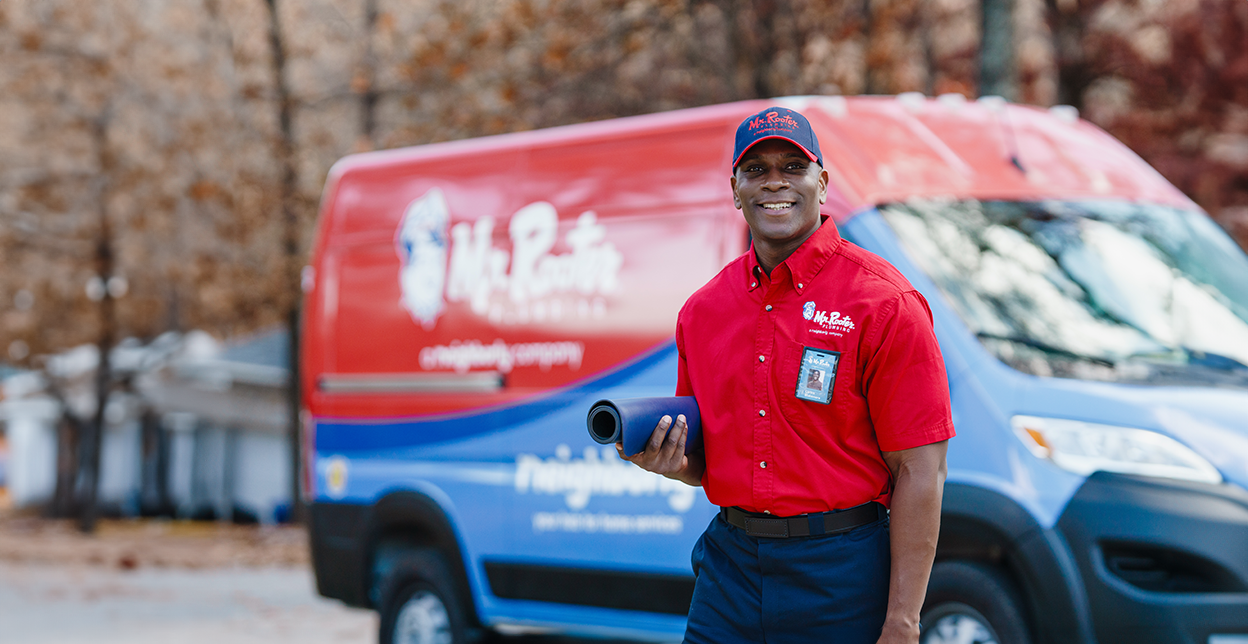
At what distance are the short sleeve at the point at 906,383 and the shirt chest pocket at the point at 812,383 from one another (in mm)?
53

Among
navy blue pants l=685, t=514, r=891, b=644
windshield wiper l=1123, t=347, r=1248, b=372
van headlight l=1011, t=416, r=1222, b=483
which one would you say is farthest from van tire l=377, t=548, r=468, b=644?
navy blue pants l=685, t=514, r=891, b=644

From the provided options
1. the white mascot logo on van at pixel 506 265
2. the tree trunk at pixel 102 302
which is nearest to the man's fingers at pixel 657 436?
the white mascot logo on van at pixel 506 265

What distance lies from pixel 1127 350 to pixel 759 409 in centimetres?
284

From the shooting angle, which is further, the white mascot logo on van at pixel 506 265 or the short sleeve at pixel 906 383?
the white mascot logo on van at pixel 506 265

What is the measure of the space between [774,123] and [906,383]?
63 centimetres

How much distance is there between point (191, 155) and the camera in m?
24.0

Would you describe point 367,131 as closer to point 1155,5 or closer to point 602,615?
point 1155,5

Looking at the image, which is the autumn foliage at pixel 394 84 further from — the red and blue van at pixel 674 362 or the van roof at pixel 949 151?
the red and blue van at pixel 674 362

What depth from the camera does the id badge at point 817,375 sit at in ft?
10.3

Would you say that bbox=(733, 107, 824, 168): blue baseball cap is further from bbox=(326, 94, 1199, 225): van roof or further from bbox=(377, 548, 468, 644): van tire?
bbox=(377, 548, 468, 644): van tire

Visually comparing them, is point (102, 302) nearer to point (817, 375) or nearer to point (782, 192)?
point (782, 192)

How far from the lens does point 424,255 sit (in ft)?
26.4

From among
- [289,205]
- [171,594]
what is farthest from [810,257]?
[289,205]

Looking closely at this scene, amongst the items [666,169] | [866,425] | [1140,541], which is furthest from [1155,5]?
[866,425]
